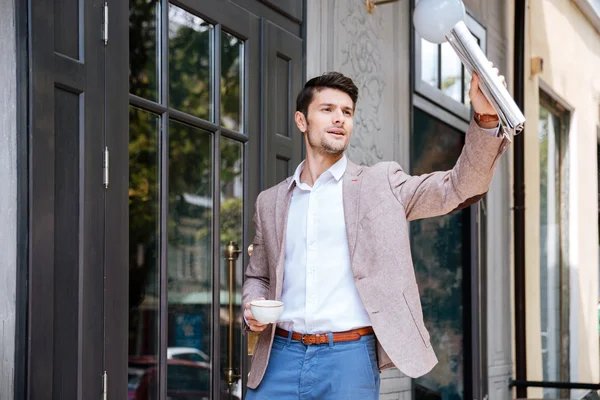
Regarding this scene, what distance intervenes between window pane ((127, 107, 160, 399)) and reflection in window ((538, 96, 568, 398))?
233 inches

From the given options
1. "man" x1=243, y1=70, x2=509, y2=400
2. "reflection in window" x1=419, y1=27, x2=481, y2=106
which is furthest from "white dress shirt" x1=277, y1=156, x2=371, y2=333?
"reflection in window" x1=419, y1=27, x2=481, y2=106

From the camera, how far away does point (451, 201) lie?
240 centimetres

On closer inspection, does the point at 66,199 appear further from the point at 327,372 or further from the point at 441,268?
the point at 441,268

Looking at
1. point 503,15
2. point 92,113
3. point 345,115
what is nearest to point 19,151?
point 92,113

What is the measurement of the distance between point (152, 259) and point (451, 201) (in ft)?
3.98

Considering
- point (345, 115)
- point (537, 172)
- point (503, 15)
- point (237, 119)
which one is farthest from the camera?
point (537, 172)

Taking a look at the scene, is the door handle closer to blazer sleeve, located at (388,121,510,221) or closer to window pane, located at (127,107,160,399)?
window pane, located at (127,107,160,399)

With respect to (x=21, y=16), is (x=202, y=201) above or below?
below

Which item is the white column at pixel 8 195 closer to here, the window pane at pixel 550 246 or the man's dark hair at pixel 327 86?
the man's dark hair at pixel 327 86

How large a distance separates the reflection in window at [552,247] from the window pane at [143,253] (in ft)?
19.4

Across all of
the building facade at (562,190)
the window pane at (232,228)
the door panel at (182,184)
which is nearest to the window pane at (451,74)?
the building facade at (562,190)

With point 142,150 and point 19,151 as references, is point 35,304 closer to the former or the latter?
point 19,151

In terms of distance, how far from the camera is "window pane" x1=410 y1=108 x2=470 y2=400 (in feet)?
19.6

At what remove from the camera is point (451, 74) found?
6.34 meters
